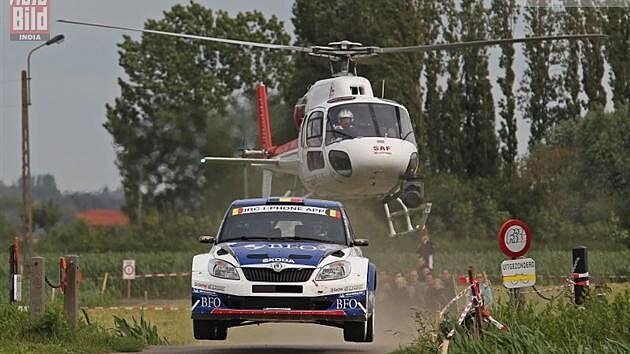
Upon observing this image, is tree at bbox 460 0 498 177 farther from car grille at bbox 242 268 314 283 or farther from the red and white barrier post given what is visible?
car grille at bbox 242 268 314 283

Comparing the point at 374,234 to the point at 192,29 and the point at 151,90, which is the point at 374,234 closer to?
the point at 151,90

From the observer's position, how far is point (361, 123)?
94.6ft

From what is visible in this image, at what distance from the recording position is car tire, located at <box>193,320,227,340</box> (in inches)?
638

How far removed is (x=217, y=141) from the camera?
58.4m

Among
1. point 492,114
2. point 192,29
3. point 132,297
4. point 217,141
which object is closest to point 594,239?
point 492,114

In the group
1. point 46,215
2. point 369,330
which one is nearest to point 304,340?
point 369,330

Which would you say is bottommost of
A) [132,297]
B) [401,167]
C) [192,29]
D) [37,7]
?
[132,297]

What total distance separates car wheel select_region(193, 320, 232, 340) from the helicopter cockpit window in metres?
13.2

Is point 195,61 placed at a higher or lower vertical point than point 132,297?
higher

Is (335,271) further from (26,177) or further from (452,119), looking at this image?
(452,119)

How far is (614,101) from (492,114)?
7.07m

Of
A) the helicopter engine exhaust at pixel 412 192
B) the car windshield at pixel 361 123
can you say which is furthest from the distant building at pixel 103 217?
the helicopter engine exhaust at pixel 412 192

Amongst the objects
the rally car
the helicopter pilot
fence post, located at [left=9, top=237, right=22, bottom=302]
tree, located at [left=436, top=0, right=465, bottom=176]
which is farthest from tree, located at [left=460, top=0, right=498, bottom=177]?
the rally car

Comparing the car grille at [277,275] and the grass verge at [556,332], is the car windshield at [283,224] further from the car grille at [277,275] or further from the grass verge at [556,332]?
the grass verge at [556,332]
